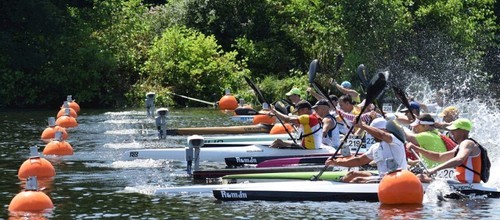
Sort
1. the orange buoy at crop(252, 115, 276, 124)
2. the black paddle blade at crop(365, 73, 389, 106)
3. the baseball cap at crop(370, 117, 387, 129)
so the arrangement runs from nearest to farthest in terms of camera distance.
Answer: the baseball cap at crop(370, 117, 387, 129), the black paddle blade at crop(365, 73, 389, 106), the orange buoy at crop(252, 115, 276, 124)

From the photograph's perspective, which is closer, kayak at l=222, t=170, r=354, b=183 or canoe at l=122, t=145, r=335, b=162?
kayak at l=222, t=170, r=354, b=183

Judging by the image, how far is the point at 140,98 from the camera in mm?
44781

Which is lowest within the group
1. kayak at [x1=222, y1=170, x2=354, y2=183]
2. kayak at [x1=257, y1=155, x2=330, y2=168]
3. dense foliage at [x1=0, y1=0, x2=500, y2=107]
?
kayak at [x1=222, y1=170, x2=354, y2=183]

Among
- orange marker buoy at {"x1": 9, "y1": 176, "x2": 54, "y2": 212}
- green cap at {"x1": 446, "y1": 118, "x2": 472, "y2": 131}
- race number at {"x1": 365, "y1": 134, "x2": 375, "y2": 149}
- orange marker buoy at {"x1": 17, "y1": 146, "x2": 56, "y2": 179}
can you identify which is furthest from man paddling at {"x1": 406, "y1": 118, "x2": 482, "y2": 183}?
orange marker buoy at {"x1": 17, "y1": 146, "x2": 56, "y2": 179}

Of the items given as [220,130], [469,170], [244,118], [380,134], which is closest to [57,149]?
[220,130]

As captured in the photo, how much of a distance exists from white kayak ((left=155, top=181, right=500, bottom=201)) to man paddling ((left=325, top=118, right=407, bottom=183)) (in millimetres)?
224

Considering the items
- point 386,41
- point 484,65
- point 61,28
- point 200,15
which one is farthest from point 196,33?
point 484,65

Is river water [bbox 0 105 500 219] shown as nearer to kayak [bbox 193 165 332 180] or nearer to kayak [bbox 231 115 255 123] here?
kayak [bbox 193 165 332 180]

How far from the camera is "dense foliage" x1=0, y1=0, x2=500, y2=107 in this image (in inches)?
1640

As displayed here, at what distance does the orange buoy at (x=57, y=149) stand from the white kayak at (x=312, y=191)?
8.01 m

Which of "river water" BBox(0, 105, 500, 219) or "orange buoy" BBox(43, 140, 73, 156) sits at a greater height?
"orange buoy" BBox(43, 140, 73, 156)

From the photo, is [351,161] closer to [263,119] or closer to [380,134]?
[380,134]

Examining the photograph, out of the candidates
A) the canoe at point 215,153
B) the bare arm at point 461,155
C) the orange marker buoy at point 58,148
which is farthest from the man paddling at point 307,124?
the orange marker buoy at point 58,148

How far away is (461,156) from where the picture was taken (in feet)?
52.5
